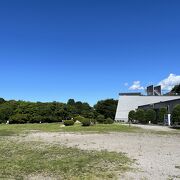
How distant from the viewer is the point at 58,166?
41.0ft

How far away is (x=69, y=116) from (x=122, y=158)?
238 ft

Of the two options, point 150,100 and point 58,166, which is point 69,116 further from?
point 58,166

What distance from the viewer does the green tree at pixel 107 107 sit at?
109 meters

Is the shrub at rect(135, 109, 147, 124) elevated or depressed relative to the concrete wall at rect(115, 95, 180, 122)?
depressed

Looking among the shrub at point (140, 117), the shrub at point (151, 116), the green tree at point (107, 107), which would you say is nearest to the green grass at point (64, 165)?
the shrub at point (151, 116)

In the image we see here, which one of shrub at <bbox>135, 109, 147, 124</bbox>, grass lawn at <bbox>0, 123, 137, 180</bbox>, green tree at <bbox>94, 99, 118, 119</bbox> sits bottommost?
grass lawn at <bbox>0, 123, 137, 180</bbox>

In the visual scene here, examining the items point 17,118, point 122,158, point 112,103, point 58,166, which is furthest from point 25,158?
point 112,103

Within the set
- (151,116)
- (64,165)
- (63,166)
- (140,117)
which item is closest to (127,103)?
(140,117)

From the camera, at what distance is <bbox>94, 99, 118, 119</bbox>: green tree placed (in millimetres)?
109125

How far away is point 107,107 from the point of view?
359ft

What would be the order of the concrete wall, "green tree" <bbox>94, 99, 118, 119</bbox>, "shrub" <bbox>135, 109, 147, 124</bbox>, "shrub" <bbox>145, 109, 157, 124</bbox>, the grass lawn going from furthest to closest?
"green tree" <bbox>94, 99, 118, 119</bbox> → the concrete wall → "shrub" <bbox>135, 109, 147, 124</bbox> → "shrub" <bbox>145, 109, 157, 124</bbox> → the grass lawn

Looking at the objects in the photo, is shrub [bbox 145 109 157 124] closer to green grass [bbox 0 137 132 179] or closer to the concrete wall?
the concrete wall

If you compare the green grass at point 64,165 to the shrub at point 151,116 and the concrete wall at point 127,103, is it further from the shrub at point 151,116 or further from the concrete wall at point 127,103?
the concrete wall at point 127,103

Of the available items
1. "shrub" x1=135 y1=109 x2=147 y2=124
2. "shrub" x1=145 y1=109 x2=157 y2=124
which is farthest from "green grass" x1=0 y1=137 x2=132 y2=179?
"shrub" x1=135 y1=109 x2=147 y2=124
